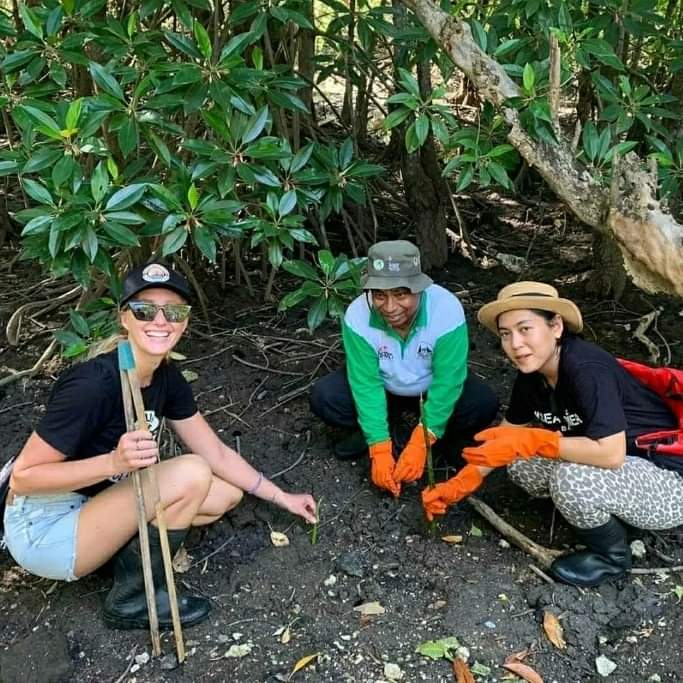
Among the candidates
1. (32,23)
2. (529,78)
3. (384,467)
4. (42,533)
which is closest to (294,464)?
(384,467)

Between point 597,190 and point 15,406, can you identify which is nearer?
point 597,190

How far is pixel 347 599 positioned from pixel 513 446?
619 millimetres

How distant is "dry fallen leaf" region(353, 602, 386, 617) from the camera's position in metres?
2.24

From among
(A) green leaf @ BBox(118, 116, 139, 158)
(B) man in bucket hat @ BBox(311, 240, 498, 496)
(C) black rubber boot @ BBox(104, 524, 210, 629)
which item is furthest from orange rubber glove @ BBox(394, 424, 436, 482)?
(A) green leaf @ BBox(118, 116, 139, 158)

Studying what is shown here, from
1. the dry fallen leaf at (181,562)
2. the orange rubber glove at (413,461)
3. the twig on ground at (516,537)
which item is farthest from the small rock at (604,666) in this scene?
the dry fallen leaf at (181,562)

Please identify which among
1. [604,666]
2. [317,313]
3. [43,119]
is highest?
[43,119]

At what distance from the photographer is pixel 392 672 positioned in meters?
2.06

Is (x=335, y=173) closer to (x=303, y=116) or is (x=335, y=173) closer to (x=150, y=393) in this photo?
(x=303, y=116)

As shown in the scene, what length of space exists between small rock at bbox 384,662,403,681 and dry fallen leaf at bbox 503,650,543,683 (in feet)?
0.85

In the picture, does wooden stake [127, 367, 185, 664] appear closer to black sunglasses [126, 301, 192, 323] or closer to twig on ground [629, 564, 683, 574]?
black sunglasses [126, 301, 192, 323]

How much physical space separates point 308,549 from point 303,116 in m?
2.11

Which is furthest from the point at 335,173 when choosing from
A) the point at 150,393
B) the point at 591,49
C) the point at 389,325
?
the point at 150,393

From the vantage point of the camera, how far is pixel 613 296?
12.5ft

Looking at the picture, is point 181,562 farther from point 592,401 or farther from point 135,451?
point 592,401
